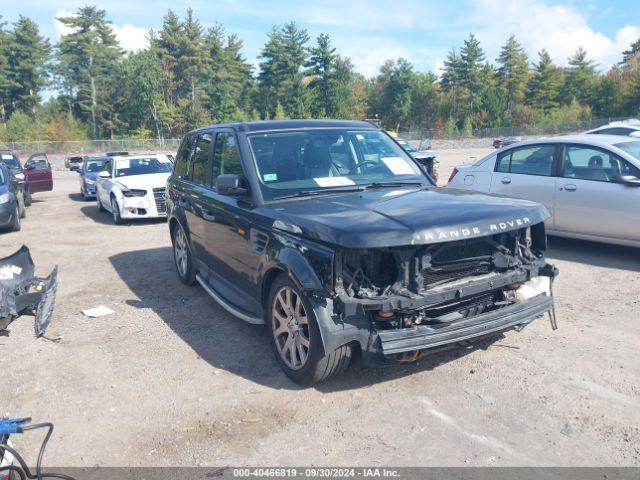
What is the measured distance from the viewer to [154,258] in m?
9.09

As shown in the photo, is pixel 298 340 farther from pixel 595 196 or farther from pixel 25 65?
pixel 25 65

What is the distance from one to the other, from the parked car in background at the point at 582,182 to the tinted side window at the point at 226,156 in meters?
4.77

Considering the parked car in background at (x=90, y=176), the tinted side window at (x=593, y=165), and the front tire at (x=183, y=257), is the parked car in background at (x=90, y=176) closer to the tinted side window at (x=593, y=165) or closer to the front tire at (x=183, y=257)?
the front tire at (x=183, y=257)

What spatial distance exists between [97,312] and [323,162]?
10.2 ft

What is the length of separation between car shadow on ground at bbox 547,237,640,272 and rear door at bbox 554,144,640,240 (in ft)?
1.17

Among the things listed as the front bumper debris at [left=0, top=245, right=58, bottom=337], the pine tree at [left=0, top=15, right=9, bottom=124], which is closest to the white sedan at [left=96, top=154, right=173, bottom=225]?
the front bumper debris at [left=0, top=245, right=58, bottom=337]

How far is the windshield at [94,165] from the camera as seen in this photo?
1953 cm

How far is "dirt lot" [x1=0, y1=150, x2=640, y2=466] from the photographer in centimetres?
351

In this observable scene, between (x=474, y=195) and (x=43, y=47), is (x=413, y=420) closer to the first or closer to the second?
(x=474, y=195)

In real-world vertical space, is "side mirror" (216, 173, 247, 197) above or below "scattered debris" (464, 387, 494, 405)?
above

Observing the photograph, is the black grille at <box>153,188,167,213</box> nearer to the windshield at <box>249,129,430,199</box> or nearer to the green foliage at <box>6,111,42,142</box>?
the windshield at <box>249,129,430,199</box>

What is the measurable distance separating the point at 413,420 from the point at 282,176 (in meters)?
2.34

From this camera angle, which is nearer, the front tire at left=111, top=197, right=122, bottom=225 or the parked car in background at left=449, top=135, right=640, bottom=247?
the parked car in background at left=449, top=135, right=640, bottom=247

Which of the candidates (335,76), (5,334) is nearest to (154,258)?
(5,334)
